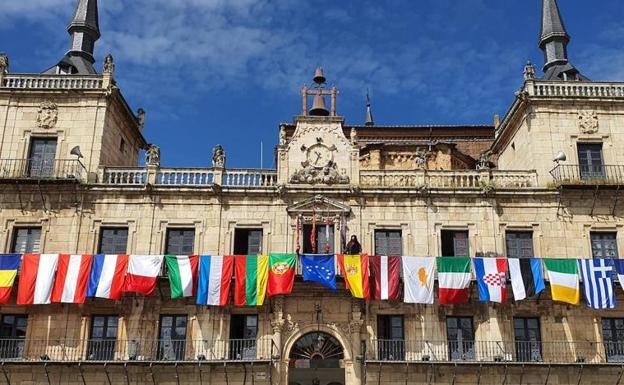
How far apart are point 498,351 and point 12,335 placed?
18.8 metres

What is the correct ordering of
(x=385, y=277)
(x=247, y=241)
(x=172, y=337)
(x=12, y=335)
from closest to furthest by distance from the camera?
(x=385, y=277) → (x=12, y=335) → (x=172, y=337) → (x=247, y=241)

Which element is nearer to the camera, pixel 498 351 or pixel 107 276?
pixel 107 276

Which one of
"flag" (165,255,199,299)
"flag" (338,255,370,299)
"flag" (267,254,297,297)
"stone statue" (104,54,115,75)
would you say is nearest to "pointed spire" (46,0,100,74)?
"stone statue" (104,54,115,75)

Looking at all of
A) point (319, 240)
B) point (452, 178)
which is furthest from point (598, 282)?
point (319, 240)

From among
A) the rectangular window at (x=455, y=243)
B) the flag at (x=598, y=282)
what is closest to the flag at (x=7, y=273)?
the rectangular window at (x=455, y=243)

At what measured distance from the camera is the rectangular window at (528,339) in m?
27.4

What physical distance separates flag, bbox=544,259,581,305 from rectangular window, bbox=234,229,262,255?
11.4m

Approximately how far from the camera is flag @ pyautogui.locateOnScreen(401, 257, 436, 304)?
27.0 meters

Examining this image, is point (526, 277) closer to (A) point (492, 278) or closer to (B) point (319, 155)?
(A) point (492, 278)

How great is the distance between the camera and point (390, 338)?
91.4ft

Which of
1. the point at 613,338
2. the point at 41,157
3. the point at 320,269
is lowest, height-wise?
the point at 613,338

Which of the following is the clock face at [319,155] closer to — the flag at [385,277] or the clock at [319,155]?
the clock at [319,155]

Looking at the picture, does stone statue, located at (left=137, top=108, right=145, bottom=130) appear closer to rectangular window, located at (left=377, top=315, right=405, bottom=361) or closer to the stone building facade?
the stone building facade

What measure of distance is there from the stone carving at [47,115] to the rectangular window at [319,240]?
1183 cm
